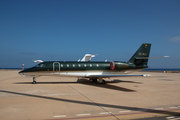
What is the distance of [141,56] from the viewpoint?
19812 mm

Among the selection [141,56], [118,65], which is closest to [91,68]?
[118,65]

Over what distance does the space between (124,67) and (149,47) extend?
15.8 feet

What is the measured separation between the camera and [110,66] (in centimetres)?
1897

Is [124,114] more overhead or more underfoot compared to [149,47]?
more underfoot

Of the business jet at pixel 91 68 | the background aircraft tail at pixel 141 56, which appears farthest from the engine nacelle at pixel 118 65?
the background aircraft tail at pixel 141 56

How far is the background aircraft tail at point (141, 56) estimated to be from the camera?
1962cm

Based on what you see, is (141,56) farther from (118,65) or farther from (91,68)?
(91,68)

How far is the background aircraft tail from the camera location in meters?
19.6

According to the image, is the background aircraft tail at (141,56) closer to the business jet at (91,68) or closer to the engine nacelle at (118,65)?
the business jet at (91,68)

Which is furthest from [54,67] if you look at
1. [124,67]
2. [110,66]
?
[124,67]

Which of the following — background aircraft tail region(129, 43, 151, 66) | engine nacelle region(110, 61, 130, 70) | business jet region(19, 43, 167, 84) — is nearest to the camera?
business jet region(19, 43, 167, 84)

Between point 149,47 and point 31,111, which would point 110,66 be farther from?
point 31,111

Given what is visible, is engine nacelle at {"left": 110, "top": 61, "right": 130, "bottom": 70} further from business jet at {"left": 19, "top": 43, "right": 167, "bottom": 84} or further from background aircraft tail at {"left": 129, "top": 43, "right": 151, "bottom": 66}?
background aircraft tail at {"left": 129, "top": 43, "right": 151, "bottom": 66}

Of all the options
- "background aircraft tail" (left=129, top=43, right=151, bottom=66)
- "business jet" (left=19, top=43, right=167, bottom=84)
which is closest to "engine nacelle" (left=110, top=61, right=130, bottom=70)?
"business jet" (left=19, top=43, right=167, bottom=84)
